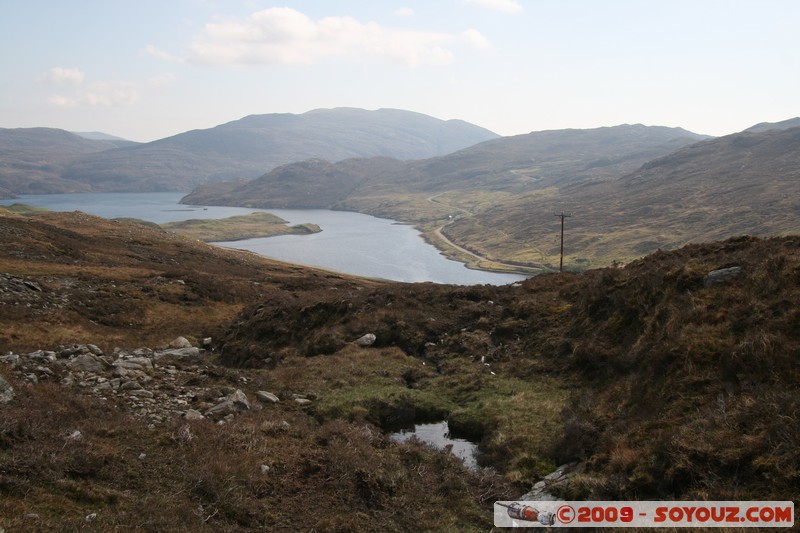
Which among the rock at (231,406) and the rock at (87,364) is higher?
the rock at (87,364)

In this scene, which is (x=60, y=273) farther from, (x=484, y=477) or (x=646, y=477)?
(x=646, y=477)

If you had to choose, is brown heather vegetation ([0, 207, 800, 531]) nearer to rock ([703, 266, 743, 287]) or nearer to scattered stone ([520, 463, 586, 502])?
rock ([703, 266, 743, 287])

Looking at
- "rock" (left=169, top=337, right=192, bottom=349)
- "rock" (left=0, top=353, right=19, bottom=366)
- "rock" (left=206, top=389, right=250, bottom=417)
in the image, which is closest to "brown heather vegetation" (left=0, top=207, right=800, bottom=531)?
"rock" (left=206, top=389, right=250, bottom=417)

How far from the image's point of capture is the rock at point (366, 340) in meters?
27.8

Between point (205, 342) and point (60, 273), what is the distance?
1517cm

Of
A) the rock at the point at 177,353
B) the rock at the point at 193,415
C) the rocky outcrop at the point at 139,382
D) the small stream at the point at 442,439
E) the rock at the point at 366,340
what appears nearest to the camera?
the rock at the point at 193,415

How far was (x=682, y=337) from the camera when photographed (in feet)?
54.6


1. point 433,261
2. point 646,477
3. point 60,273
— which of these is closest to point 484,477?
point 646,477

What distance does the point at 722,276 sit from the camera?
19.6 m

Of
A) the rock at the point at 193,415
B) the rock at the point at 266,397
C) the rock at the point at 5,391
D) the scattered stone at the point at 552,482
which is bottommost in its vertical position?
the scattered stone at the point at 552,482

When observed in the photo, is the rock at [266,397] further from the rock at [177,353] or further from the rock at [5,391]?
the rock at [5,391]

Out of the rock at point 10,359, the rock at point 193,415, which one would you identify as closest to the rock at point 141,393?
the rock at point 193,415

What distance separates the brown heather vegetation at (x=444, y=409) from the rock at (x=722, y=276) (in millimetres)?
375

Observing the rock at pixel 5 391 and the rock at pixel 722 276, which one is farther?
the rock at pixel 722 276
